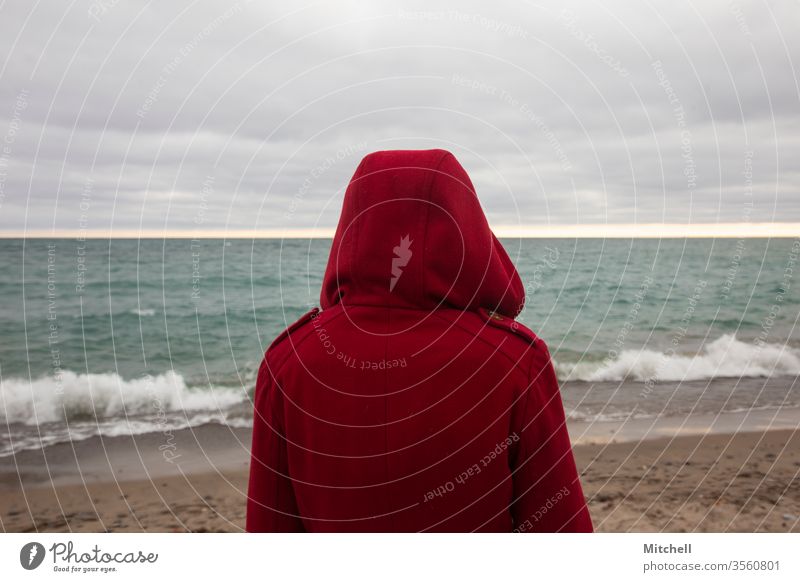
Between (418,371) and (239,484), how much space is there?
570 centimetres

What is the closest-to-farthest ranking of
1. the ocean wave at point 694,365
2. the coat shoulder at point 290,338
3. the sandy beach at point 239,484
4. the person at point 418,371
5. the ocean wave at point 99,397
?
1. the person at point 418,371
2. the coat shoulder at point 290,338
3. the sandy beach at point 239,484
4. the ocean wave at point 99,397
5. the ocean wave at point 694,365

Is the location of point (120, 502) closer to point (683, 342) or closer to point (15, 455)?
point (15, 455)

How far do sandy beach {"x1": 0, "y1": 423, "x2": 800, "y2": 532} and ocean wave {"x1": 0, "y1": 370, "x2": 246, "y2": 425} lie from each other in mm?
1609

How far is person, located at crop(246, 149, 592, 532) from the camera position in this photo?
162 cm

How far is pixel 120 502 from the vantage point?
247 inches

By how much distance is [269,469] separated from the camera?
1.89 m

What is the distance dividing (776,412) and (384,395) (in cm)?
953

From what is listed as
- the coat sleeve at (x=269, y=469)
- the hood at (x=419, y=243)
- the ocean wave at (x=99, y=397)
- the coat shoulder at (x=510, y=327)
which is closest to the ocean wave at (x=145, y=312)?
the ocean wave at (x=99, y=397)

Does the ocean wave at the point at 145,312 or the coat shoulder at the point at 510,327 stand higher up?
the coat shoulder at the point at 510,327

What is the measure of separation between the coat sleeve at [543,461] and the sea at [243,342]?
3.59m

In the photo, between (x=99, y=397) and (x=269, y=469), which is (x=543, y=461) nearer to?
(x=269, y=469)

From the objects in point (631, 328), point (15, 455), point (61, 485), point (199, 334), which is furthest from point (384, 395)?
point (631, 328)

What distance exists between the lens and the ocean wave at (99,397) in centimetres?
981

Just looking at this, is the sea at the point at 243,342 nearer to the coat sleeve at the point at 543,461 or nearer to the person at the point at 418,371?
the person at the point at 418,371
